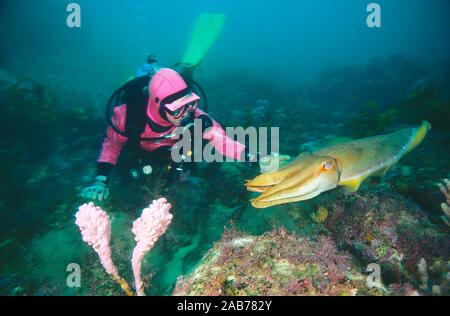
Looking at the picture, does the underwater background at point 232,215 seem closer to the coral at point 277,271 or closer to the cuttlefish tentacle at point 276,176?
the coral at point 277,271

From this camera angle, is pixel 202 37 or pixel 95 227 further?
pixel 202 37

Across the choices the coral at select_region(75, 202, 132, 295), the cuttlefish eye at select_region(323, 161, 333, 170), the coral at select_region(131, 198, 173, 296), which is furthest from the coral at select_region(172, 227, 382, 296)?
the cuttlefish eye at select_region(323, 161, 333, 170)

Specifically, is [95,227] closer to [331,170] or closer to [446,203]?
[331,170]

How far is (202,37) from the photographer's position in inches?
453

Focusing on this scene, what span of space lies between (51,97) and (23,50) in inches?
863

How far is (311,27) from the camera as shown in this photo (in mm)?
104625

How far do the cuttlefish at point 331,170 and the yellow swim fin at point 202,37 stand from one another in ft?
29.3

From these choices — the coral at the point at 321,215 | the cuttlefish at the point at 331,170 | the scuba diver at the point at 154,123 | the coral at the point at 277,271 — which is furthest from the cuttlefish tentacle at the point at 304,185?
the scuba diver at the point at 154,123

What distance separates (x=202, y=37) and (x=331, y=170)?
40.4ft

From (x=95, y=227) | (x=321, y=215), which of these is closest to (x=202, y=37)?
(x=321, y=215)

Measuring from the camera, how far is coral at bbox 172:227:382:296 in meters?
2.00

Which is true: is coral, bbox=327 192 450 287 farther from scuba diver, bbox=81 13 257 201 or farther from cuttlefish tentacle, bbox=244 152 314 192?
scuba diver, bbox=81 13 257 201
